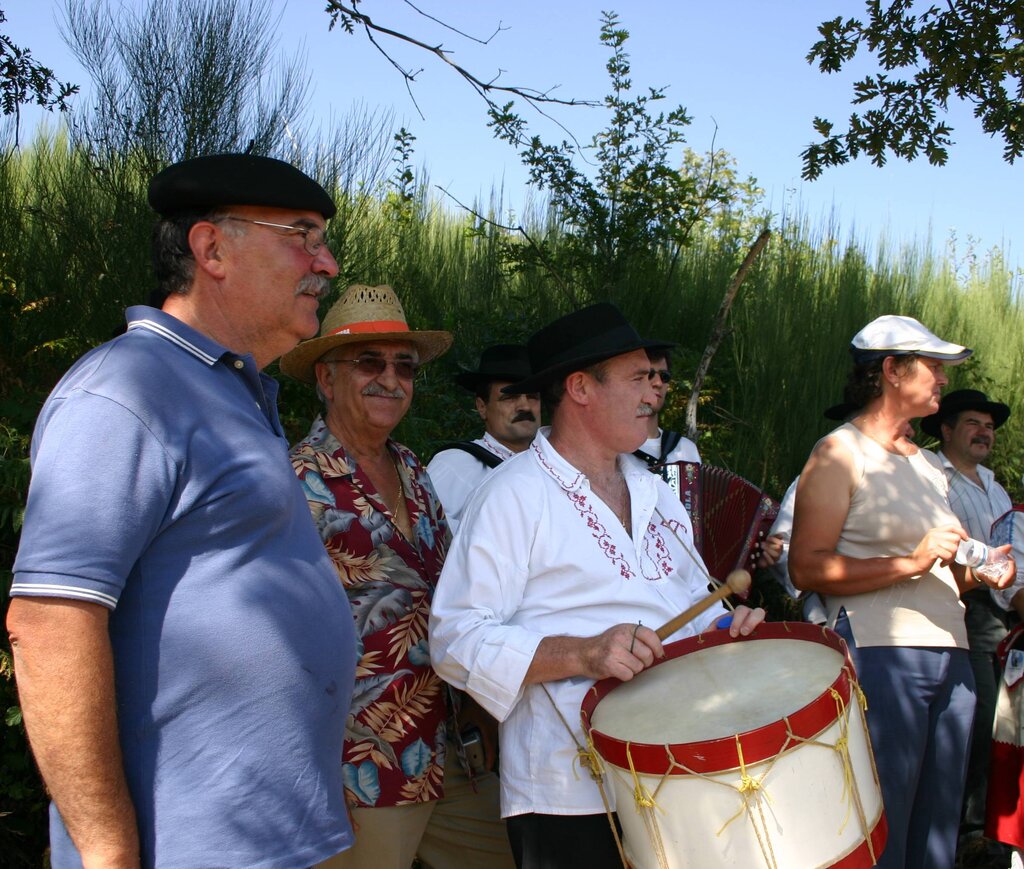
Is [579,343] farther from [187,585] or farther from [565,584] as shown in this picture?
[187,585]

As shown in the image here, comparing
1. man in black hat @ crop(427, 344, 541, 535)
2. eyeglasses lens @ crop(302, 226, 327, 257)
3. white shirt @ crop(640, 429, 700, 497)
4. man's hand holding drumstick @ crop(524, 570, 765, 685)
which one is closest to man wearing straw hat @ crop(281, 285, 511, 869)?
man's hand holding drumstick @ crop(524, 570, 765, 685)

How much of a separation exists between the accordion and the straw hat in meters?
1.32

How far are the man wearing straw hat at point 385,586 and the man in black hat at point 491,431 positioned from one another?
2.07 ft

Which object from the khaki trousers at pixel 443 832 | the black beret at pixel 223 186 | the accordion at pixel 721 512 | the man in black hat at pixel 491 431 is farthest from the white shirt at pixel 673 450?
the black beret at pixel 223 186

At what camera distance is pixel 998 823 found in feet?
13.2

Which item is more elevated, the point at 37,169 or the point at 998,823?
the point at 37,169

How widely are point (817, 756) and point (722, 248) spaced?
24.8 feet

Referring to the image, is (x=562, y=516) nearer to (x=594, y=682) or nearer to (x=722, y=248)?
(x=594, y=682)

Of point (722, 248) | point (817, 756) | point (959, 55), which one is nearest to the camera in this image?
point (817, 756)

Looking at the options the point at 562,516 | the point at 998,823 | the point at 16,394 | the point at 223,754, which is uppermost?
the point at 16,394

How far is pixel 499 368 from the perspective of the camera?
4.88 meters

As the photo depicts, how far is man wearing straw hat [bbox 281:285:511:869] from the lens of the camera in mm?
2852

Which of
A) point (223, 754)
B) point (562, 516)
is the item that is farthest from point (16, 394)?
point (223, 754)

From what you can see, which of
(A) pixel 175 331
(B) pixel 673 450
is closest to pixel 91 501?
(A) pixel 175 331
